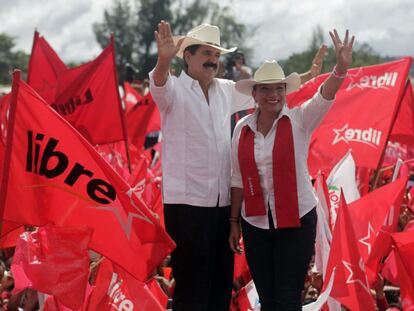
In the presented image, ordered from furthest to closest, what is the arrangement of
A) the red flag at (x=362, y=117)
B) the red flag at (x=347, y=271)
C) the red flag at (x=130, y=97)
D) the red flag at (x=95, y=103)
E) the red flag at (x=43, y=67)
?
1. the red flag at (x=130, y=97)
2. the red flag at (x=43, y=67)
3. the red flag at (x=95, y=103)
4. the red flag at (x=362, y=117)
5. the red flag at (x=347, y=271)

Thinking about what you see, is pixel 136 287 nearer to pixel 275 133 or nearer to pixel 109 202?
pixel 109 202

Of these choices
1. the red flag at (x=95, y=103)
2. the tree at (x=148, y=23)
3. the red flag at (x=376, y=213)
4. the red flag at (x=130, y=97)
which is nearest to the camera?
the red flag at (x=376, y=213)

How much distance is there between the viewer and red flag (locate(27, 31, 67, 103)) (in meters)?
7.34

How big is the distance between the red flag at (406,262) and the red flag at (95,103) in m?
3.05

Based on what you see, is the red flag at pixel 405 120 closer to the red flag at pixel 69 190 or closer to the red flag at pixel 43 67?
the red flag at pixel 43 67

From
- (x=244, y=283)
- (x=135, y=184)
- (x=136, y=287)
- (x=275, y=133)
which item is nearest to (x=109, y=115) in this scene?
(x=135, y=184)

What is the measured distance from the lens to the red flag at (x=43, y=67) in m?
7.34

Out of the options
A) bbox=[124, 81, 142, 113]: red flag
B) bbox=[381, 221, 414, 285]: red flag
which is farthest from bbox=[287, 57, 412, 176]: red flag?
bbox=[124, 81, 142, 113]: red flag

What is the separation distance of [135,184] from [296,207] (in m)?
2.52

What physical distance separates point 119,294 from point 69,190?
0.69m

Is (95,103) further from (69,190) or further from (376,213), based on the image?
(69,190)

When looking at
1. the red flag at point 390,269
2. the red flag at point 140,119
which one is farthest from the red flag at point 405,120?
the red flag at point 140,119

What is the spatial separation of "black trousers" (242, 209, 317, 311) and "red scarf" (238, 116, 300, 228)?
7cm

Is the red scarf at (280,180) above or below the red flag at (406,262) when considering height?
above
